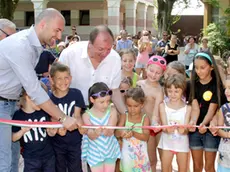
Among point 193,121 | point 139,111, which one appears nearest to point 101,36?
point 139,111

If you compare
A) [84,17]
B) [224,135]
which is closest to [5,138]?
[224,135]

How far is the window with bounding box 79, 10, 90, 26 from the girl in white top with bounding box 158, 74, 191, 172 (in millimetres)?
29761

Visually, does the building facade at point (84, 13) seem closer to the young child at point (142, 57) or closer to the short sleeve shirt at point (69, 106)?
the young child at point (142, 57)

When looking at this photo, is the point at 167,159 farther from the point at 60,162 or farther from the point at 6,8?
the point at 6,8

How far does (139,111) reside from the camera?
456cm

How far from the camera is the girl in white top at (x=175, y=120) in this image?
4473mm

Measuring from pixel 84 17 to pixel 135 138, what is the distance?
98.8ft

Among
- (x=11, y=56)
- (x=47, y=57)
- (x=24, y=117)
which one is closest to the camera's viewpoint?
(x=11, y=56)

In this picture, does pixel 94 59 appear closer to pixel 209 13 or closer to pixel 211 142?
pixel 211 142

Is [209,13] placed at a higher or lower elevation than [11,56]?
higher

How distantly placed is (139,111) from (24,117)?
131 cm

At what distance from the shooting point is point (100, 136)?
14.4 feet

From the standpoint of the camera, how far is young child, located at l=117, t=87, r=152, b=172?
4469 millimetres

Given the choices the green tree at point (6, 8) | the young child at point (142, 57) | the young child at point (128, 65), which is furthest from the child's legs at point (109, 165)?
the green tree at point (6, 8)
